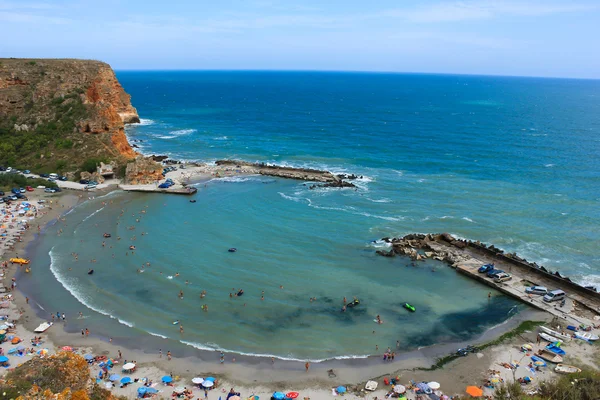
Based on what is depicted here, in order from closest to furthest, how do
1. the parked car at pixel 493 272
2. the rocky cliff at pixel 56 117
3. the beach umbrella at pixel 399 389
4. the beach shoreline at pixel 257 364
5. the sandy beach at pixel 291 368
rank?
the beach umbrella at pixel 399 389 < the sandy beach at pixel 291 368 < the beach shoreline at pixel 257 364 < the parked car at pixel 493 272 < the rocky cliff at pixel 56 117

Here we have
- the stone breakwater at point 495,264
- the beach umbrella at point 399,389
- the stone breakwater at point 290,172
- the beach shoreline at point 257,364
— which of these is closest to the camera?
the beach umbrella at point 399,389

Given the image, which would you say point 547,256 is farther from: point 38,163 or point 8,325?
point 38,163

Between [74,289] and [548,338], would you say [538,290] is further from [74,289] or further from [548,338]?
[74,289]

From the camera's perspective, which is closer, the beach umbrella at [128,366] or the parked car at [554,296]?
the beach umbrella at [128,366]

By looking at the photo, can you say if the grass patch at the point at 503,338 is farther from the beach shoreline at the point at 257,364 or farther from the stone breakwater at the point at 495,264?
the stone breakwater at the point at 495,264

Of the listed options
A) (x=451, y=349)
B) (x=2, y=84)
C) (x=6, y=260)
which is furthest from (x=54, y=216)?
(x=451, y=349)

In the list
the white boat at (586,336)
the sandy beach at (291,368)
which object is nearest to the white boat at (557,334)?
the sandy beach at (291,368)

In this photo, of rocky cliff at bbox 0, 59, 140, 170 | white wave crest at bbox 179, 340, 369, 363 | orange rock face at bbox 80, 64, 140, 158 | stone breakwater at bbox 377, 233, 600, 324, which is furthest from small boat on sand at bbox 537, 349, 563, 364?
orange rock face at bbox 80, 64, 140, 158
